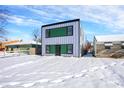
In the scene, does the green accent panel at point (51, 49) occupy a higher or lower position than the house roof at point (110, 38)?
lower

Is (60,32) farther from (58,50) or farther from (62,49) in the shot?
(58,50)

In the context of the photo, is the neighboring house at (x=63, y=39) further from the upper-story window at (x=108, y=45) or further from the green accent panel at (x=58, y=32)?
the upper-story window at (x=108, y=45)

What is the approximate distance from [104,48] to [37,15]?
29.7 feet

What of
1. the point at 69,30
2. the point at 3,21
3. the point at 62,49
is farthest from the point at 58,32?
the point at 3,21

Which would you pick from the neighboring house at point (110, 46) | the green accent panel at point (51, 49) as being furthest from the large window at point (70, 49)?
the neighboring house at point (110, 46)

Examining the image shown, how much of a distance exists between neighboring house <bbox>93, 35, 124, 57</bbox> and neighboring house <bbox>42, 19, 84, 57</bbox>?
2.12m

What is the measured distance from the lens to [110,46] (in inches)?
758

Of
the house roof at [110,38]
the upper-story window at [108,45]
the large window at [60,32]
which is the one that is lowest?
the upper-story window at [108,45]

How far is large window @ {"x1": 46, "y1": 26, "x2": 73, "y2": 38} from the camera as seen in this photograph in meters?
18.1

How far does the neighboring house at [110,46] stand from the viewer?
19.0 metres

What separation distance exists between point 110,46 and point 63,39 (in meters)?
5.22
